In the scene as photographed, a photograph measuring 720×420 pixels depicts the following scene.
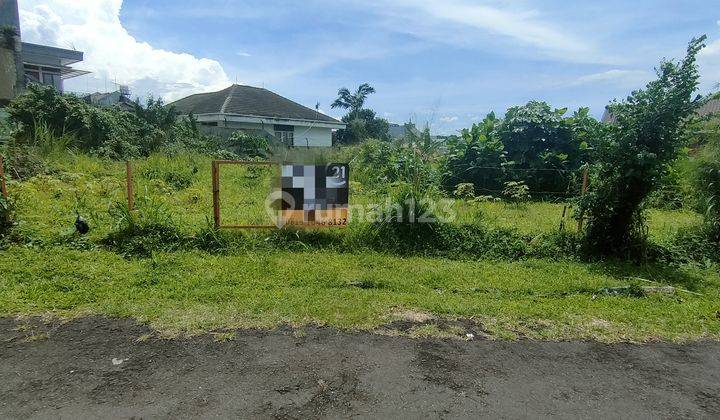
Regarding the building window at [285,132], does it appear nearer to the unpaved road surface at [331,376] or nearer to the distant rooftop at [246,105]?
the distant rooftop at [246,105]

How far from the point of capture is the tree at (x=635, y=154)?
5.46 meters

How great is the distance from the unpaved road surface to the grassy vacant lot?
29 cm

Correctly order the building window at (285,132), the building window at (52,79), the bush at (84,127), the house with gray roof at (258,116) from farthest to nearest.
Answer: the building window at (52,79), the building window at (285,132), the house with gray roof at (258,116), the bush at (84,127)

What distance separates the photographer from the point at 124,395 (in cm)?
270

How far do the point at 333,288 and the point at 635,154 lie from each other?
428 cm

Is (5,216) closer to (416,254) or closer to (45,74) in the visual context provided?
(416,254)

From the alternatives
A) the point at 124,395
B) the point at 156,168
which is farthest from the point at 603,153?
the point at 156,168

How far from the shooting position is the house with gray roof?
24.0 m

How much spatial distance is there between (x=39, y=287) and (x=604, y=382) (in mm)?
5090

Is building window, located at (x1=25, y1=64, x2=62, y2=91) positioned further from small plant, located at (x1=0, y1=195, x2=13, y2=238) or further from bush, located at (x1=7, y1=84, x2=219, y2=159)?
small plant, located at (x1=0, y1=195, x2=13, y2=238)

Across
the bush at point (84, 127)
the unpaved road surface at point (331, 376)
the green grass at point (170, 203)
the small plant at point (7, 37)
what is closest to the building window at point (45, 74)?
the small plant at point (7, 37)

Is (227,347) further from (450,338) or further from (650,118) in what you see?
(650,118)

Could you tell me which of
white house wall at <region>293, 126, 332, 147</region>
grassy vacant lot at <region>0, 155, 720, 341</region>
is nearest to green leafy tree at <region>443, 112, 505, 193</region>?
grassy vacant lot at <region>0, 155, 720, 341</region>

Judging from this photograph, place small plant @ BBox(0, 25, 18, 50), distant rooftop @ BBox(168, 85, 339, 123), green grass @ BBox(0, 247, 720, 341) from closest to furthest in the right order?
green grass @ BBox(0, 247, 720, 341), small plant @ BBox(0, 25, 18, 50), distant rooftop @ BBox(168, 85, 339, 123)
